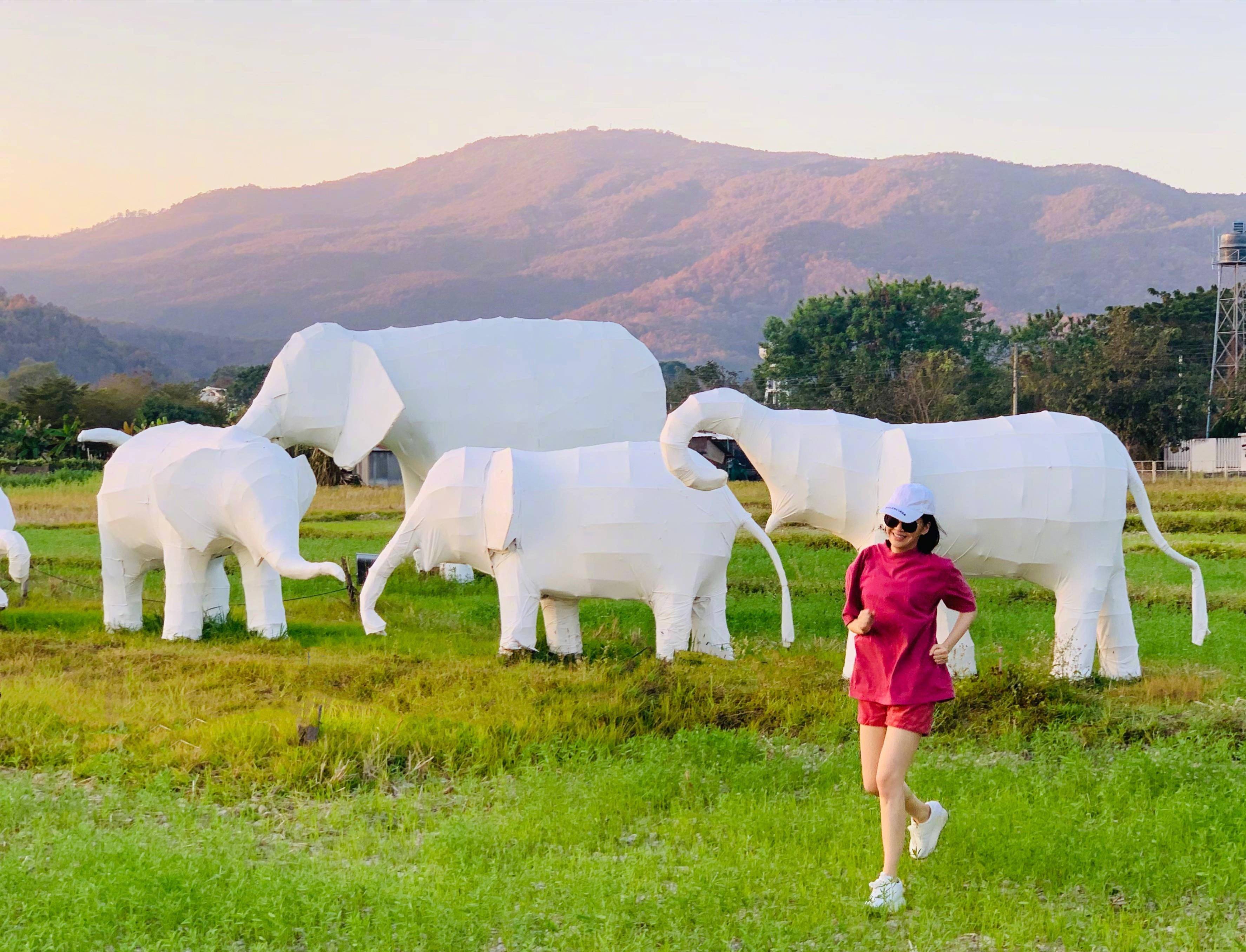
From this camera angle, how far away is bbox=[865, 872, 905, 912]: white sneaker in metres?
5.19

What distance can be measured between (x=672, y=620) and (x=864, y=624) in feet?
15.3

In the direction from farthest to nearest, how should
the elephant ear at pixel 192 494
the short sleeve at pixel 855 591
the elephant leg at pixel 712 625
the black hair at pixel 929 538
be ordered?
1. the elephant ear at pixel 192 494
2. the elephant leg at pixel 712 625
3. the short sleeve at pixel 855 591
4. the black hair at pixel 929 538

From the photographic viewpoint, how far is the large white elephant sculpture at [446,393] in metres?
14.6

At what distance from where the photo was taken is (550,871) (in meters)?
5.57

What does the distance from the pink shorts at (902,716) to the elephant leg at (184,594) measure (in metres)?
7.83

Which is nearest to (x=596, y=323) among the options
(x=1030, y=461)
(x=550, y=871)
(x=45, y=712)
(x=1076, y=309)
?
(x=1030, y=461)

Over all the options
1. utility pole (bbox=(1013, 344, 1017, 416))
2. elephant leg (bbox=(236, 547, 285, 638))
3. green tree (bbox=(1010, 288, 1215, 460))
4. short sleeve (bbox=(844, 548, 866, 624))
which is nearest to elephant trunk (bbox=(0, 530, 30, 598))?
elephant leg (bbox=(236, 547, 285, 638))

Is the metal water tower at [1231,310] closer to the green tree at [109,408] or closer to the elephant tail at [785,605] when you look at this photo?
the elephant tail at [785,605]

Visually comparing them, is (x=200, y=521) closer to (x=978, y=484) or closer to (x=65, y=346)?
(x=978, y=484)

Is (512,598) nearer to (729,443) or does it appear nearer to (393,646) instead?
(393,646)

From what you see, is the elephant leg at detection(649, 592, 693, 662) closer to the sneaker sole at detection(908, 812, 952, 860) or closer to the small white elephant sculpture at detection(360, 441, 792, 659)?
the small white elephant sculpture at detection(360, 441, 792, 659)

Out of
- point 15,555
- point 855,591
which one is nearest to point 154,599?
point 15,555

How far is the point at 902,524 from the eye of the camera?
529cm

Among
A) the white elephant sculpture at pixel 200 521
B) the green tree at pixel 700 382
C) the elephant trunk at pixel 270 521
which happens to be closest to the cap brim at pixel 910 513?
the white elephant sculpture at pixel 200 521
